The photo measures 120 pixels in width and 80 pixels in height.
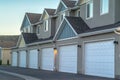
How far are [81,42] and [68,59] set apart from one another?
149 inches

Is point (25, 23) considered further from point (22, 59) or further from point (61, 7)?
point (61, 7)

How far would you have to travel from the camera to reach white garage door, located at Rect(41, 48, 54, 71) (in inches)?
1492

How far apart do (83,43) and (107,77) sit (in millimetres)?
5225

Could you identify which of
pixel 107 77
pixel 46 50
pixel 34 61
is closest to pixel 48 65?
pixel 46 50

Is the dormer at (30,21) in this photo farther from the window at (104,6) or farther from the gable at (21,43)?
the window at (104,6)

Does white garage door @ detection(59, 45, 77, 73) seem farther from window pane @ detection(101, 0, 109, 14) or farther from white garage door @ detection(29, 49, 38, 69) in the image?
white garage door @ detection(29, 49, 38, 69)

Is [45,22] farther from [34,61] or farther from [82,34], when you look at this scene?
[82,34]

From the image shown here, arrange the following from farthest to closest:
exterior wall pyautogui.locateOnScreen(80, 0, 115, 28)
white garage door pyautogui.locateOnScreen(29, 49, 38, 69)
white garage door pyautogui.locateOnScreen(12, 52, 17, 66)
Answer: white garage door pyautogui.locateOnScreen(12, 52, 17, 66), white garage door pyautogui.locateOnScreen(29, 49, 38, 69), exterior wall pyautogui.locateOnScreen(80, 0, 115, 28)

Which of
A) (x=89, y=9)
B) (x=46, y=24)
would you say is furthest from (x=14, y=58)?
(x=89, y=9)

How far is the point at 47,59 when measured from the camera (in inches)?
1561

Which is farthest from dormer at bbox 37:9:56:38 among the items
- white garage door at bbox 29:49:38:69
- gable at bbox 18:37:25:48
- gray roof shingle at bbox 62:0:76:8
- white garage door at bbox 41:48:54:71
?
white garage door at bbox 41:48:54:71

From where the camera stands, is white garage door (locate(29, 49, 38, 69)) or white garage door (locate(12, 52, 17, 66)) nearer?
white garage door (locate(29, 49, 38, 69))

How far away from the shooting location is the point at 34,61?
4506 centimetres

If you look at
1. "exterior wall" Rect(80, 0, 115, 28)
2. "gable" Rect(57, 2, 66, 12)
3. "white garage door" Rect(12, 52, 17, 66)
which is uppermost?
"gable" Rect(57, 2, 66, 12)
